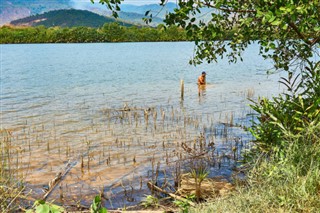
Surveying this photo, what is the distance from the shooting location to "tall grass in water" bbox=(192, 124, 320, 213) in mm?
5312

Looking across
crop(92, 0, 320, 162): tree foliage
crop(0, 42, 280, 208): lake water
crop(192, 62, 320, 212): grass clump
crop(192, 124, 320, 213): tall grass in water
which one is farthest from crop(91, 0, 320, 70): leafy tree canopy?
crop(192, 124, 320, 213): tall grass in water

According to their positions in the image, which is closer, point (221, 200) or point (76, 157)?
point (221, 200)

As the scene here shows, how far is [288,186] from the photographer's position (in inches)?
226

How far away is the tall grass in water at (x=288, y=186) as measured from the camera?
531cm

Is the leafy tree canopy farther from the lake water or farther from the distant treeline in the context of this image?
the distant treeline

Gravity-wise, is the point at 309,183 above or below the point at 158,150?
above

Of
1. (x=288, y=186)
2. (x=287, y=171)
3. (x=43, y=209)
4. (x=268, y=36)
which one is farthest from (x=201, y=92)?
(x=43, y=209)

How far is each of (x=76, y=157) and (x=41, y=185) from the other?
88.2 inches

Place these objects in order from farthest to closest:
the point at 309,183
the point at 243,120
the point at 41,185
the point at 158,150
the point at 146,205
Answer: the point at 243,120, the point at 158,150, the point at 41,185, the point at 146,205, the point at 309,183

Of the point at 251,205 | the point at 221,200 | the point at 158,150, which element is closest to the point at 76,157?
the point at 158,150

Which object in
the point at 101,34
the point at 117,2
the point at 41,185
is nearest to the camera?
the point at 117,2

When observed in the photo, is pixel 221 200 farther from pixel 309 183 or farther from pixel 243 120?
pixel 243 120

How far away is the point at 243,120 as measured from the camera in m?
17.1

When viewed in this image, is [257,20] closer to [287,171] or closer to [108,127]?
[287,171]
